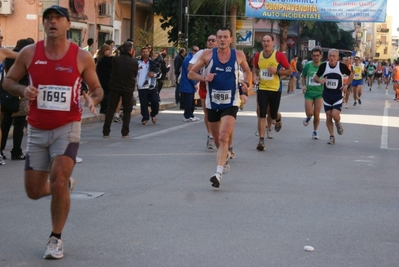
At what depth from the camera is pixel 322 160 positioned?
12.8 meters

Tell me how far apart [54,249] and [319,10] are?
121ft

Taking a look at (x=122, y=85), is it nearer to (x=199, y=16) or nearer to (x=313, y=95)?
(x=313, y=95)

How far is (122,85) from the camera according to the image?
15891 mm

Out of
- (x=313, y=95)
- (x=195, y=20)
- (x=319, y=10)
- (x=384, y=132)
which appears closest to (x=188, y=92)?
(x=313, y=95)

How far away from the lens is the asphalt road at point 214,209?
641 centimetres

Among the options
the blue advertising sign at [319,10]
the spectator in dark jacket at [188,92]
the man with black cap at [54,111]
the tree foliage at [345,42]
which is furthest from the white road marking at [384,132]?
the tree foliage at [345,42]

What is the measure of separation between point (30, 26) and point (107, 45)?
43.6 feet

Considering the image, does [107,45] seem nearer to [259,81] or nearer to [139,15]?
[259,81]

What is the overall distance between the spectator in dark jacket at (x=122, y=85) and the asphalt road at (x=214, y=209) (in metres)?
1.28

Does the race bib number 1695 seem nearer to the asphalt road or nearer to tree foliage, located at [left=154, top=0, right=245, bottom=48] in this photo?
the asphalt road

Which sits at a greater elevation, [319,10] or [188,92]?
[319,10]

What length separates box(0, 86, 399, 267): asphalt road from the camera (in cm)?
641

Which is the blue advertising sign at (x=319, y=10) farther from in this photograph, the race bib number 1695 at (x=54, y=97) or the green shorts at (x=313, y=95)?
the race bib number 1695 at (x=54, y=97)

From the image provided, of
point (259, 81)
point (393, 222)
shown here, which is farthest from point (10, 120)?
point (393, 222)
